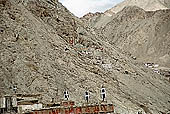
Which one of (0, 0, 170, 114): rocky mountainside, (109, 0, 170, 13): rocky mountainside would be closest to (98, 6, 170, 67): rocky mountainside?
(109, 0, 170, 13): rocky mountainside

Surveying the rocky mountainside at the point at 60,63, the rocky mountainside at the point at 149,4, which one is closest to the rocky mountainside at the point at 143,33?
the rocky mountainside at the point at 149,4

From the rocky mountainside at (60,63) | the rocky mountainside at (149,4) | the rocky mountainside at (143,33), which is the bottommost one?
the rocky mountainside at (60,63)

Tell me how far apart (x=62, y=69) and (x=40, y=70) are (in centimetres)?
157

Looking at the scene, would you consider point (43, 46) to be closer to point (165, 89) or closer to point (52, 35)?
point (52, 35)

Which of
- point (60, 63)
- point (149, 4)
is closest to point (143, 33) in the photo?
point (149, 4)

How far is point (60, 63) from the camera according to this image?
1762 centimetres

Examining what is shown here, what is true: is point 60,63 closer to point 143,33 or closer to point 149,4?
point 143,33

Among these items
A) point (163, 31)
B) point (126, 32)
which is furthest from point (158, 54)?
point (126, 32)

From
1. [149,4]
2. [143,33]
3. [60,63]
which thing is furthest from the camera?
[149,4]

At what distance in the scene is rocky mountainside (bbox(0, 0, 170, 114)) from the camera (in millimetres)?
15195

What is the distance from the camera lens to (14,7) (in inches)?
755

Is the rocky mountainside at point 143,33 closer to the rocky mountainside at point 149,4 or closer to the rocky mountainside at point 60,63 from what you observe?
the rocky mountainside at point 149,4

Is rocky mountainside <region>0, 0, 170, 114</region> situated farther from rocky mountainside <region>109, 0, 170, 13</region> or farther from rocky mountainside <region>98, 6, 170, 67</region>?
rocky mountainside <region>109, 0, 170, 13</region>

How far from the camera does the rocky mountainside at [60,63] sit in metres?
15.2
